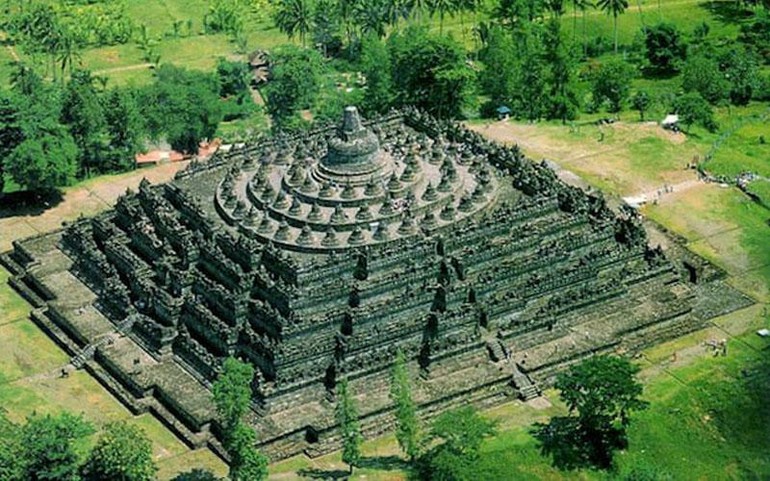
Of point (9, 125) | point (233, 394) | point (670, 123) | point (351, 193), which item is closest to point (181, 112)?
point (9, 125)

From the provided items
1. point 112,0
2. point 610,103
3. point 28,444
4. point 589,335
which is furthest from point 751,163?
point 112,0

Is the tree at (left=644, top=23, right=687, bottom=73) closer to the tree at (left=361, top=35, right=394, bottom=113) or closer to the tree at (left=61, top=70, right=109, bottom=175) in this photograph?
the tree at (left=361, top=35, right=394, bottom=113)

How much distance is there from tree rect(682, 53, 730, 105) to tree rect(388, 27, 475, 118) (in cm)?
2102

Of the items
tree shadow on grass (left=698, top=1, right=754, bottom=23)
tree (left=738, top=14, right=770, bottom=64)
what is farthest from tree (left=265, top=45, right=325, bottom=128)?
tree shadow on grass (left=698, top=1, right=754, bottom=23)

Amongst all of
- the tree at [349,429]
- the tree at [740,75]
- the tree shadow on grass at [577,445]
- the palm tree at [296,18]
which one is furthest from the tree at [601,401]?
the palm tree at [296,18]

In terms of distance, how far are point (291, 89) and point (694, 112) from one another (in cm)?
3396

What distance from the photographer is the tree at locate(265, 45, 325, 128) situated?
111 metres

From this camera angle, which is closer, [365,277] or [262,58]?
[365,277]

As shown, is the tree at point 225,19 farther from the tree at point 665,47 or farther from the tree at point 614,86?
the tree at point 614,86

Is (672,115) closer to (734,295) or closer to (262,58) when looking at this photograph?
(734,295)

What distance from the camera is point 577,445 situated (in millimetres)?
69125

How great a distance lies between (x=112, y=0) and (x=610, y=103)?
6960 centimetres

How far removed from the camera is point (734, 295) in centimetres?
8369

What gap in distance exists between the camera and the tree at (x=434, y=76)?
4301 inches
